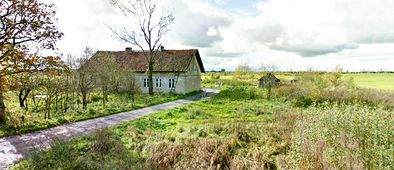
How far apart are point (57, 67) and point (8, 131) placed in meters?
4.61

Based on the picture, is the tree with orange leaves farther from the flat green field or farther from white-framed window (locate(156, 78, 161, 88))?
the flat green field

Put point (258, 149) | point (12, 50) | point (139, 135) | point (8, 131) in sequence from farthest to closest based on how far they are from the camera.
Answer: point (12, 50) → point (8, 131) → point (139, 135) → point (258, 149)

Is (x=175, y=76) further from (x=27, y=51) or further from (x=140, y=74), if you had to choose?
(x=27, y=51)

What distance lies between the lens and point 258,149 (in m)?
9.79

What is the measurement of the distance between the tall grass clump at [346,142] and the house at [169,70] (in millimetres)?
26956

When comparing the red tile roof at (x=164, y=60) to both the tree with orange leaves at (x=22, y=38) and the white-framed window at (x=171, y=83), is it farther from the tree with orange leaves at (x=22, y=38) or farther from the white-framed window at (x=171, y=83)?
the tree with orange leaves at (x=22, y=38)

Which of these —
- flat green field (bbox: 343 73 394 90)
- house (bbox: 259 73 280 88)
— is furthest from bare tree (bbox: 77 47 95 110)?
flat green field (bbox: 343 73 394 90)

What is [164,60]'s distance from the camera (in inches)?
1469

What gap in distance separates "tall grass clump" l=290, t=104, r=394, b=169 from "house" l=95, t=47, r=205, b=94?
2696 cm

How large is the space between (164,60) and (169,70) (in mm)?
2528

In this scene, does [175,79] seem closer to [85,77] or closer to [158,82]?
[158,82]

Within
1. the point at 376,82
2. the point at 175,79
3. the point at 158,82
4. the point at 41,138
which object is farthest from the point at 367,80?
the point at 41,138

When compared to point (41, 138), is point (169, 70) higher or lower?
higher

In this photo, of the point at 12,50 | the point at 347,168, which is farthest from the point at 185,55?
the point at 347,168
